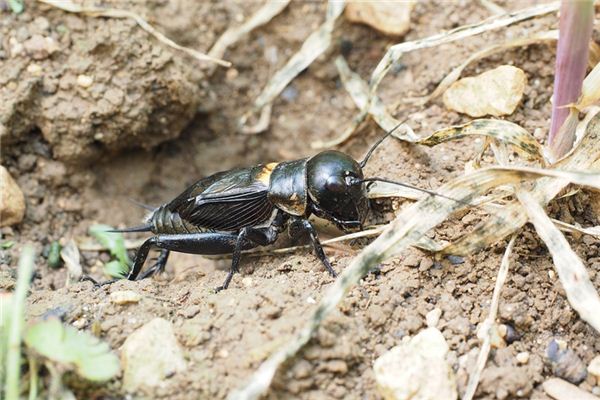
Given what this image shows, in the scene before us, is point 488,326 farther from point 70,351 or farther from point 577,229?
point 70,351

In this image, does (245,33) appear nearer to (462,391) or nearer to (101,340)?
(101,340)

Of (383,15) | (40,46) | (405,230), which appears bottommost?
(405,230)

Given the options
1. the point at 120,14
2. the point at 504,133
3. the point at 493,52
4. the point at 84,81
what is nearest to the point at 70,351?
the point at 504,133

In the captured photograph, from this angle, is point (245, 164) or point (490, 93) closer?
point (490, 93)

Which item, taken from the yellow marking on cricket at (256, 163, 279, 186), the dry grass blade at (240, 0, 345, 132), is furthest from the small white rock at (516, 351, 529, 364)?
the dry grass blade at (240, 0, 345, 132)

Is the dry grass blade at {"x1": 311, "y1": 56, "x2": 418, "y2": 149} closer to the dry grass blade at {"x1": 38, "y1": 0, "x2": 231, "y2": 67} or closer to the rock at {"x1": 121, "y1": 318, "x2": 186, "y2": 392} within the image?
the dry grass blade at {"x1": 38, "y1": 0, "x2": 231, "y2": 67}

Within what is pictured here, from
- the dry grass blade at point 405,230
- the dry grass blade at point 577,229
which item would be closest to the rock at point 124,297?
the dry grass blade at point 405,230

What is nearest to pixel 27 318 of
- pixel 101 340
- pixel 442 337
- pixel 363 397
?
pixel 101 340
